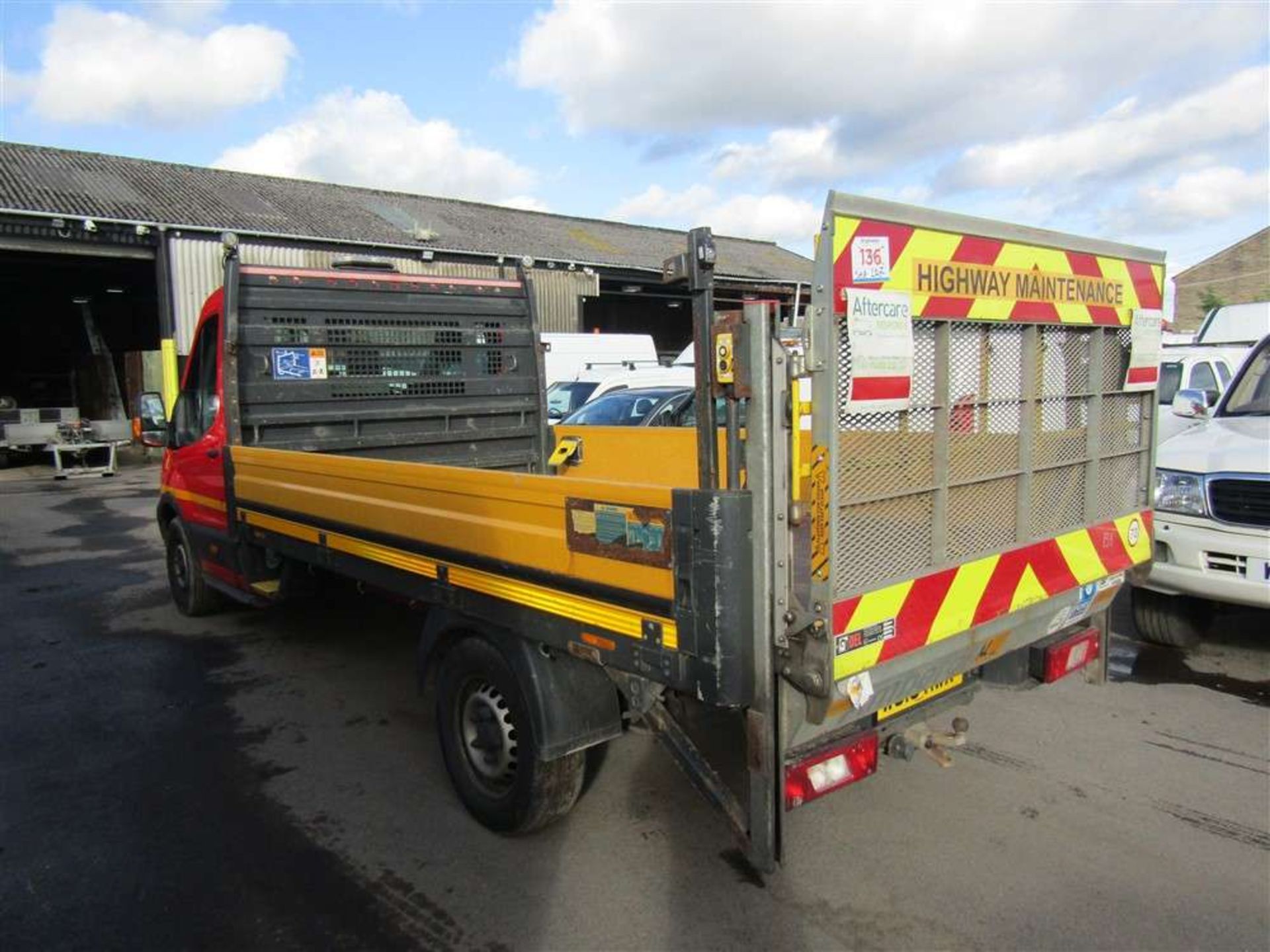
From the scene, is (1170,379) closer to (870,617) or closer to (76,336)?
(870,617)

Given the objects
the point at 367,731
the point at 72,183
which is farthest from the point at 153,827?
the point at 72,183

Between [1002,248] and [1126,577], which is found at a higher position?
[1002,248]

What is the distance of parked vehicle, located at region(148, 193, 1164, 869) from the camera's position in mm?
2508

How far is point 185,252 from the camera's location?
18984 mm

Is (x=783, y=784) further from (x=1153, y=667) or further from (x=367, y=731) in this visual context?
(x=1153, y=667)

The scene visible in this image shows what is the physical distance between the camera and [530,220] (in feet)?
94.6

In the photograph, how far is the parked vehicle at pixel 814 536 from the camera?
251 cm

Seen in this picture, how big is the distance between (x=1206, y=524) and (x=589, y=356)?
1280 cm

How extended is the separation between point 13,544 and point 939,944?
463 inches

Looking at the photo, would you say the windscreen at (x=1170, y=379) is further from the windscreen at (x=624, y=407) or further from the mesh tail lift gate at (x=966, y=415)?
the mesh tail lift gate at (x=966, y=415)

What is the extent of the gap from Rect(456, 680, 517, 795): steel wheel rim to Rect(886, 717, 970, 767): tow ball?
1.42 m

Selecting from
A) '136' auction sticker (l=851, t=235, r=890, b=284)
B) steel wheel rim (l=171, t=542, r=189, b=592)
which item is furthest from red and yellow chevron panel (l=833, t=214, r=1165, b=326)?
steel wheel rim (l=171, t=542, r=189, b=592)

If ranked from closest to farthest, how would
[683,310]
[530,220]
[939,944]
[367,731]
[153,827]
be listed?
1. [939,944]
2. [153,827]
3. [367,731]
4. [530,220]
5. [683,310]

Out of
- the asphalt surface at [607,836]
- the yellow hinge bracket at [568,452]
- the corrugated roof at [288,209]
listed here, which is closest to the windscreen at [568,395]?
the yellow hinge bracket at [568,452]
